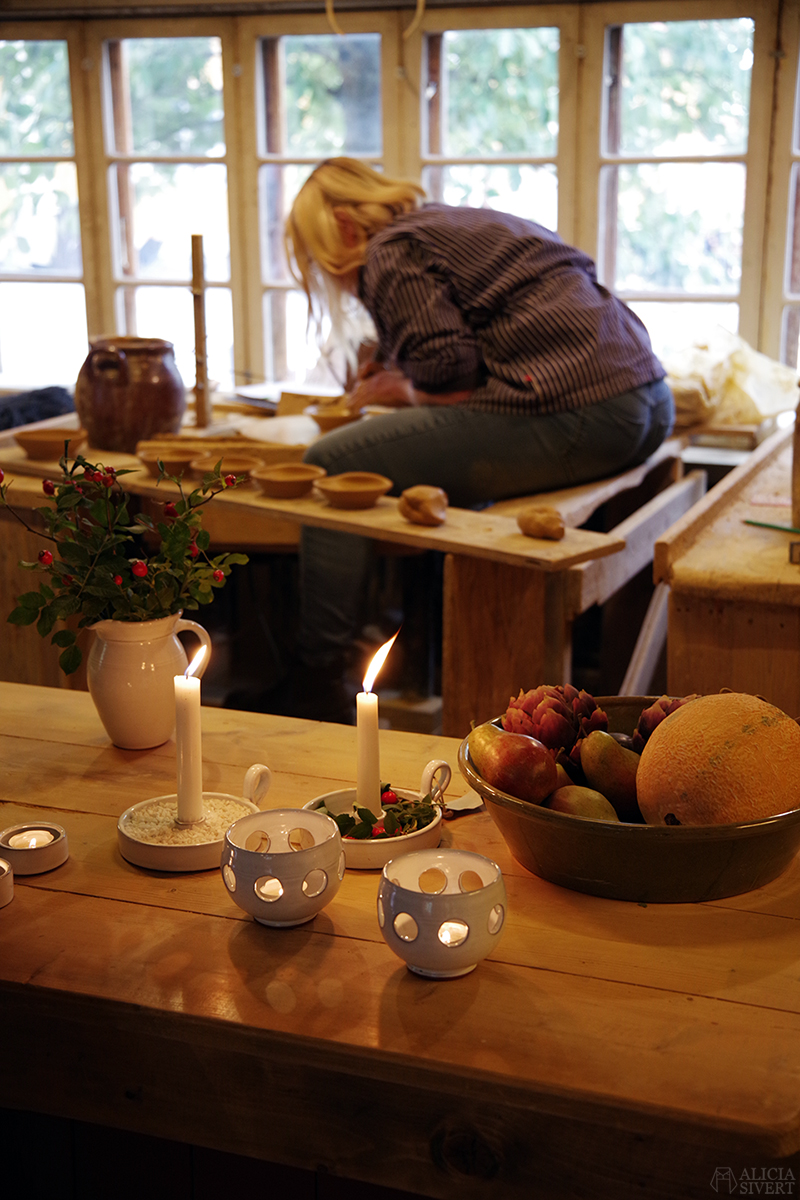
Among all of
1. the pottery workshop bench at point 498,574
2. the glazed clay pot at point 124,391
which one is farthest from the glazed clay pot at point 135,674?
the glazed clay pot at point 124,391

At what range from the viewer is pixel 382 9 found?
387 cm

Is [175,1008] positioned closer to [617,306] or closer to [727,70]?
[617,306]

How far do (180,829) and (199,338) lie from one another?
2.05 m

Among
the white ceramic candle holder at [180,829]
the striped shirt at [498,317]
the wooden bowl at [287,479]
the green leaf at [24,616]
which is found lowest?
the white ceramic candle holder at [180,829]

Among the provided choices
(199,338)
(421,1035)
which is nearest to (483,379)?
(199,338)

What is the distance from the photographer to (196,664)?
109cm

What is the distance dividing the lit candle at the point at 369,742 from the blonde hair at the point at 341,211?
1869 millimetres

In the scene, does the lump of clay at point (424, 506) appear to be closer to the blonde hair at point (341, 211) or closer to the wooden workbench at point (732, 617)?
the wooden workbench at point (732, 617)

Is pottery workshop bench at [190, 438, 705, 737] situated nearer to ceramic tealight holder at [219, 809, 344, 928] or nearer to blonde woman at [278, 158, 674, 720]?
blonde woman at [278, 158, 674, 720]

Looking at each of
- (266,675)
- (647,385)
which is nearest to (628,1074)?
(647,385)

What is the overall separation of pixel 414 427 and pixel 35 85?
2.88m

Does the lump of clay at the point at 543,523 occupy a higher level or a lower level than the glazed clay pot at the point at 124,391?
lower

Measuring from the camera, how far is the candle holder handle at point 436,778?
3.63ft

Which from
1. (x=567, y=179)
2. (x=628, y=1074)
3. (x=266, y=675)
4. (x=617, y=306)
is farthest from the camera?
(x=567, y=179)
